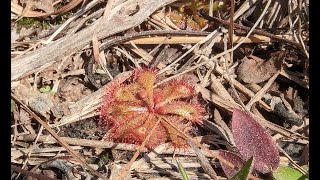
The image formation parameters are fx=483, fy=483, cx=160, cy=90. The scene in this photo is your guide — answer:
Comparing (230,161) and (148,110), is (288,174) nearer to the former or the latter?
(230,161)

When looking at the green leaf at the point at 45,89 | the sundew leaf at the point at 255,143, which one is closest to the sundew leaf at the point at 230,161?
the sundew leaf at the point at 255,143

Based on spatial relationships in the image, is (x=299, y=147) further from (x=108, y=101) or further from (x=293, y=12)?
(x=108, y=101)

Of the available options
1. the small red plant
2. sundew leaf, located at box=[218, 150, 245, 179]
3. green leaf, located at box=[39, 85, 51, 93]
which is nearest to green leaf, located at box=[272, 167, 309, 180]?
sundew leaf, located at box=[218, 150, 245, 179]

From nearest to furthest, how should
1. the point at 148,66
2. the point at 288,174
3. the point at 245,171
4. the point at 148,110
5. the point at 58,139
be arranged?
the point at 245,171 < the point at 288,174 < the point at 58,139 < the point at 148,110 < the point at 148,66

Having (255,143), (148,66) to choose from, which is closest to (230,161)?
(255,143)

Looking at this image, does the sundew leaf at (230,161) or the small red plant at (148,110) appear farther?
the small red plant at (148,110)

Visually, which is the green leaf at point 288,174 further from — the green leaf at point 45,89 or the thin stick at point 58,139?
the green leaf at point 45,89

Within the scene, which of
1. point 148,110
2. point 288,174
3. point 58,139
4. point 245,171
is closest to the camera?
point 245,171
